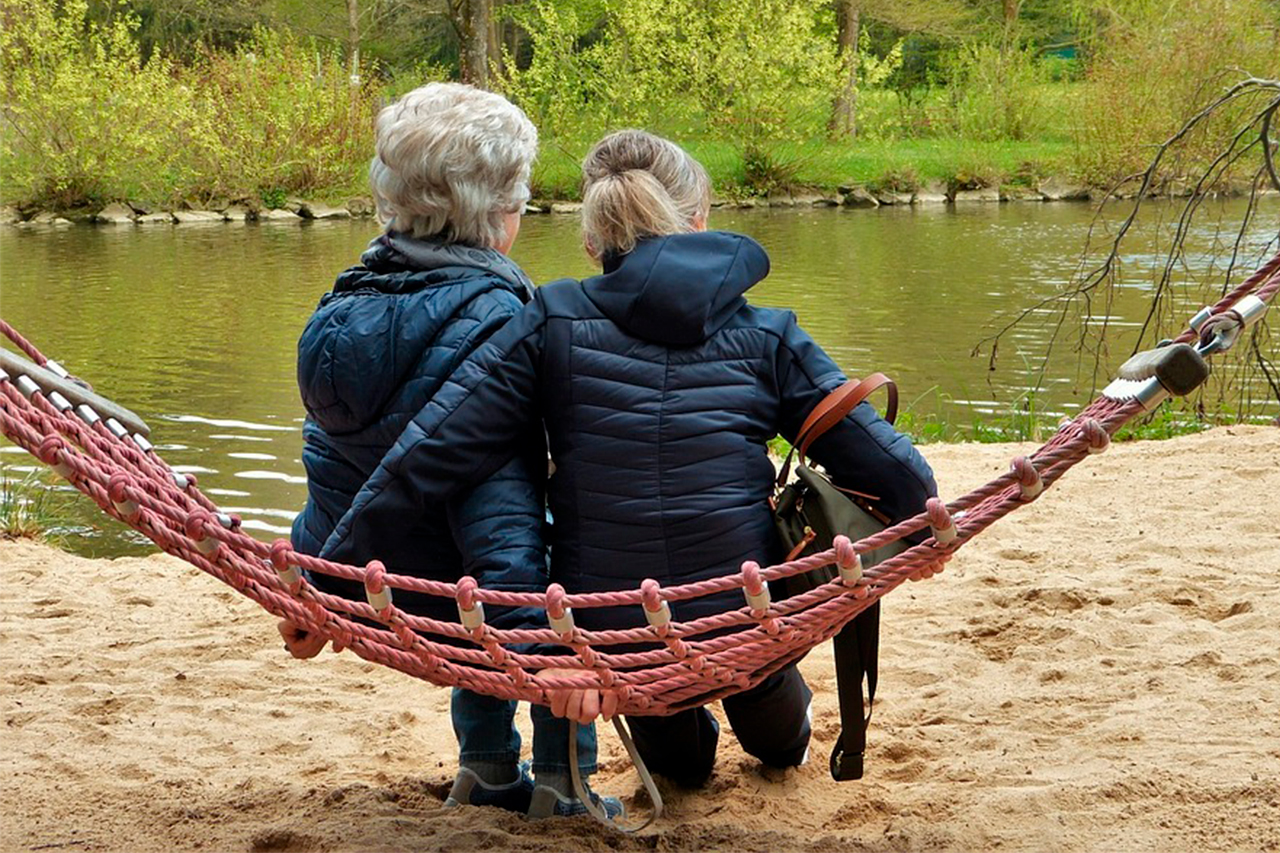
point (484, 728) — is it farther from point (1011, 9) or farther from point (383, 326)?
point (1011, 9)

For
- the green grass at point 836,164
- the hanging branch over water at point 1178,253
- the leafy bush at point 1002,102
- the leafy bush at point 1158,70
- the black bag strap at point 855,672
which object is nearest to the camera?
the black bag strap at point 855,672

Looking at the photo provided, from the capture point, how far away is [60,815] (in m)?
2.71

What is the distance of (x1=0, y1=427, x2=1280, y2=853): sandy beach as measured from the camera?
8.37 feet

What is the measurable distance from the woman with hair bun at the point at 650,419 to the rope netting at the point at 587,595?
0.12m

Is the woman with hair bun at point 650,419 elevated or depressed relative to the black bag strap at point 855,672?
elevated

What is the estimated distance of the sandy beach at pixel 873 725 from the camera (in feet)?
8.37

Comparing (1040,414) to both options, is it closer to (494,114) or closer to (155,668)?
(155,668)

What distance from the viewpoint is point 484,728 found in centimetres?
266

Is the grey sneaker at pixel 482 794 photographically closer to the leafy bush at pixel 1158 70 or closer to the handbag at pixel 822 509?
the handbag at pixel 822 509

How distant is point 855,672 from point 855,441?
0.47m

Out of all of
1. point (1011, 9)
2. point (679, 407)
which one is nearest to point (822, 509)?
point (679, 407)

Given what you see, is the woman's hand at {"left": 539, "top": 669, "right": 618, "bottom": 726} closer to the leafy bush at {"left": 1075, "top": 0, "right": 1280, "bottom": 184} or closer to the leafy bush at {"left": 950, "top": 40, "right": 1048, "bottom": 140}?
the leafy bush at {"left": 1075, "top": 0, "right": 1280, "bottom": 184}

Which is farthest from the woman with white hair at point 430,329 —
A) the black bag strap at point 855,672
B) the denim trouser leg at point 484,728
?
the black bag strap at point 855,672

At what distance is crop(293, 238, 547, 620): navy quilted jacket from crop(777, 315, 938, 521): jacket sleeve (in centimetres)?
45
